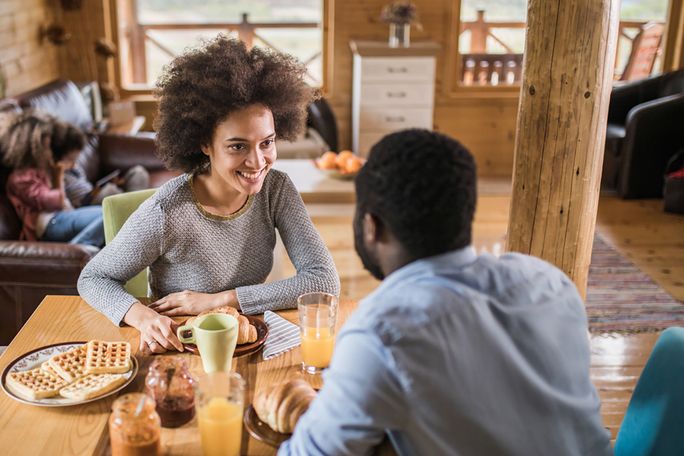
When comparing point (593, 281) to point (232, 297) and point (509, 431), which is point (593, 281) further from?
point (509, 431)

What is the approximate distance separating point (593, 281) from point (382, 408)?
3104 millimetres

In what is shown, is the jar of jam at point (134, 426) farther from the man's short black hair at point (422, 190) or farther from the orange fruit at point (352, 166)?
the orange fruit at point (352, 166)

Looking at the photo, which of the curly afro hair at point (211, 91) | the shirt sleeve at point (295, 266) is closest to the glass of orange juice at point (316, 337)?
the shirt sleeve at point (295, 266)

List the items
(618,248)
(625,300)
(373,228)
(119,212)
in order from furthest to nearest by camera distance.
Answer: (618,248)
(625,300)
(119,212)
(373,228)

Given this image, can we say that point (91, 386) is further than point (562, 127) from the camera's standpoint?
No

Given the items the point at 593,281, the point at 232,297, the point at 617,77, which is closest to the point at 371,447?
the point at 232,297

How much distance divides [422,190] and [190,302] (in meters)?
0.82

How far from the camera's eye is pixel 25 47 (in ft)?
15.3

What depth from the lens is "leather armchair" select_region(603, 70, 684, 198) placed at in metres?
4.83

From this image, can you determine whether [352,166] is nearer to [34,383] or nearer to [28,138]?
[28,138]

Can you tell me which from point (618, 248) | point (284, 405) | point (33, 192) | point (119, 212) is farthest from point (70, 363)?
point (618, 248)

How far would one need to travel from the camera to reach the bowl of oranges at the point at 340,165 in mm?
3553

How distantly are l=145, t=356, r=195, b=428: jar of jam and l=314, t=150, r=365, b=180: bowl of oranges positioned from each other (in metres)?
2.37

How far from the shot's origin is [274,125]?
1.90m
